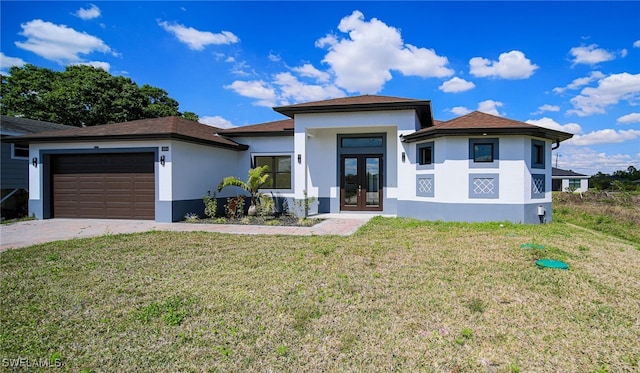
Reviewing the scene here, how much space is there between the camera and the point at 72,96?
81.1 feet

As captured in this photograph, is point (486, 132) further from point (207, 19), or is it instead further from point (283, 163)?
point (207, 19)

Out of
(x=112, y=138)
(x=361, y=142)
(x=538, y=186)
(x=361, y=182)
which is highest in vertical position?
(x=361, y=142)

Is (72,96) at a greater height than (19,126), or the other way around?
(72,96)

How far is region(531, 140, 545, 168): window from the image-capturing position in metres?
10.5

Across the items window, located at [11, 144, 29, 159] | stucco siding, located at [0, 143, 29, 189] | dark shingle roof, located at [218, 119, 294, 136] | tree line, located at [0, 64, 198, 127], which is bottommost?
stucco siding, located at [0, 143, 29, 189]

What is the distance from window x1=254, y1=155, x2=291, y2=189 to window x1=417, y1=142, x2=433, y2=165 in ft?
17.6

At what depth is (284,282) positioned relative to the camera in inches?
A: 183

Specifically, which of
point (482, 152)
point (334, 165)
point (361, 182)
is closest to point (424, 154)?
point (482, 152)

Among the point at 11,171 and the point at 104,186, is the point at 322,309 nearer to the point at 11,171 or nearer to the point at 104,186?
the point at 104,186

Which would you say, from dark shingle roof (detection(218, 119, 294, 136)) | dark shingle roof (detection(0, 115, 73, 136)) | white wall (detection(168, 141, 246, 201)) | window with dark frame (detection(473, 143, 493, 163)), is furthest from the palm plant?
dark shingle roof (detection(0, 115, 73, 136))

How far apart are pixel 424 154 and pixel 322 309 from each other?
351 inches

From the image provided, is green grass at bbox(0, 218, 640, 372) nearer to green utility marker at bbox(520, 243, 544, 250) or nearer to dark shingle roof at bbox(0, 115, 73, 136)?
green utility marker at bbox(520, 243, 544, 250)

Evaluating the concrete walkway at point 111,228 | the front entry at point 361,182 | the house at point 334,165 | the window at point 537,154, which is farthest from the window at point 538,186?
the concrete walkway at point 111,228

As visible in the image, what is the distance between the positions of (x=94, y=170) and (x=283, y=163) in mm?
7023
